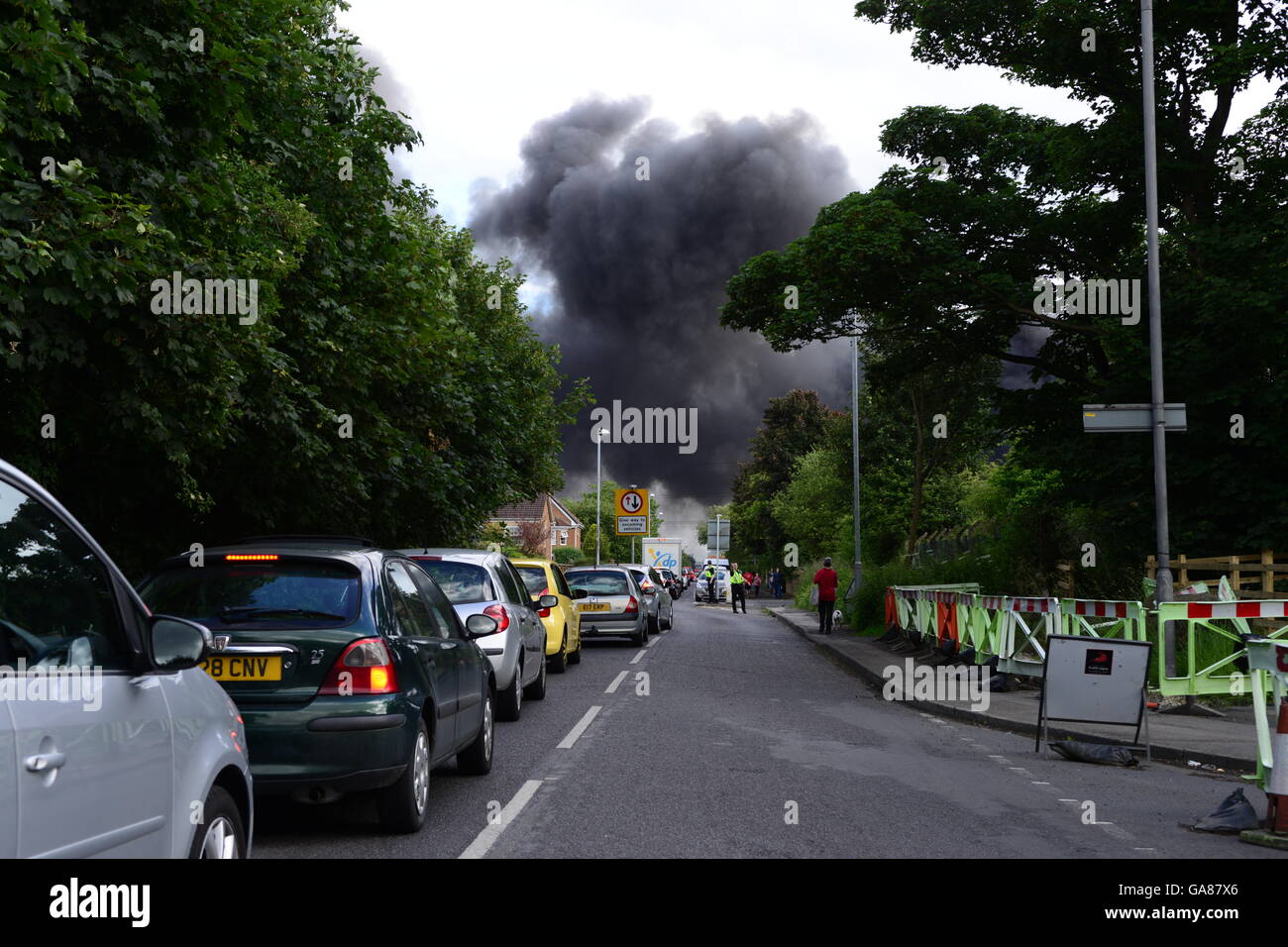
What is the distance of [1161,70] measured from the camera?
22469 millimetres

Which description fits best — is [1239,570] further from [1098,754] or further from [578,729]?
[578,729]

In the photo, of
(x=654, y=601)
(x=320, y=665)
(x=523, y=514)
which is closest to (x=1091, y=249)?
(x=654, y=601)

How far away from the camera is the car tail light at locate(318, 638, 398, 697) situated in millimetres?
6340

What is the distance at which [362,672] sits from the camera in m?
6.38

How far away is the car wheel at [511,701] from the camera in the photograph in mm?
12023

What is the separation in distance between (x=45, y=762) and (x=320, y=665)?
3.34 metres

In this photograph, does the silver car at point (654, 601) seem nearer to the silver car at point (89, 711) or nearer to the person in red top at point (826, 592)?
the person in red top at point (826, 592)

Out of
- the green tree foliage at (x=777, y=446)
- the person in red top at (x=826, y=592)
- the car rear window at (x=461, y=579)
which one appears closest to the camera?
the car rear window at (x=461, y=579)

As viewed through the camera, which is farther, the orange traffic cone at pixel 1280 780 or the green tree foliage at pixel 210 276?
the green tree foliage at pixel 210 276

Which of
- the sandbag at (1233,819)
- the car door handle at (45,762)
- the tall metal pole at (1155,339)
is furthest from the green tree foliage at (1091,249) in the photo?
the car door handle at (45,762)

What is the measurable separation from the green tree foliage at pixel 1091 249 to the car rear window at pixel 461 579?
1217 centimetres

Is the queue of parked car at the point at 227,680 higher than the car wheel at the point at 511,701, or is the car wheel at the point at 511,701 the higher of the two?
the queue of parked car at the point at 227,680
